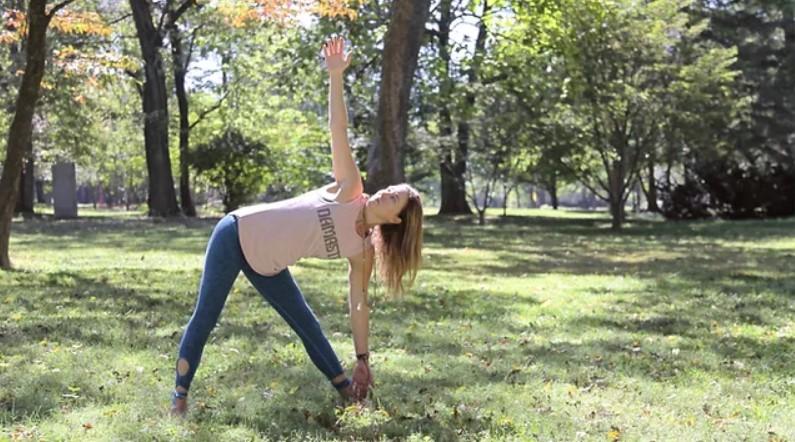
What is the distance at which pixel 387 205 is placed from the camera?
395 cm

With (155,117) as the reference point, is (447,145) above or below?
below

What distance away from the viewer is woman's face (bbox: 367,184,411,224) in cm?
395

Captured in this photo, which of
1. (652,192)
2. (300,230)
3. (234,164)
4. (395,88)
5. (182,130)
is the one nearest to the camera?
(300,230)

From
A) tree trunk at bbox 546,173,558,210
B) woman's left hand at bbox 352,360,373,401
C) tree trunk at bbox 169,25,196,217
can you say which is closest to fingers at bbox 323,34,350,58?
woman's left hand at bbox 352,360,373,401

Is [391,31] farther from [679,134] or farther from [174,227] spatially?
[679,134]

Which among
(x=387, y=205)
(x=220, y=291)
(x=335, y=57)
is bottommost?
(x=220, y=291)

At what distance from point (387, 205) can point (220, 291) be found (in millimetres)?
908

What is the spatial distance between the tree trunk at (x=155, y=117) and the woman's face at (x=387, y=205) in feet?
68.0

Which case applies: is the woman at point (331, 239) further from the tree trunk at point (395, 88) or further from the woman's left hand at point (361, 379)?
the tree trunk at point (395, 88)

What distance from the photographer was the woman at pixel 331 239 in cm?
394

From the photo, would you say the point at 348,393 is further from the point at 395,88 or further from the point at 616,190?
the point at 616,190

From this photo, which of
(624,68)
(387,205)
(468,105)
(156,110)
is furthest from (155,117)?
(387,205)

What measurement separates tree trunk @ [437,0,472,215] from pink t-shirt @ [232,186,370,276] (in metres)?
16.1

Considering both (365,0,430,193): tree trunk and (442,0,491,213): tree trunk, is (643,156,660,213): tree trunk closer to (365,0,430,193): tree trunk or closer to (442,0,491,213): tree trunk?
(442,0,491,213): tree trunk
